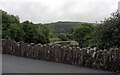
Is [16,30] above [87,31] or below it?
below

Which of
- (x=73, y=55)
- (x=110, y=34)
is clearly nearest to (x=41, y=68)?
(x=73, y=55)

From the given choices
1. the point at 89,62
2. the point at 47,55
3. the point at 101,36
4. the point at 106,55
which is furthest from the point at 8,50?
the point at 101,36

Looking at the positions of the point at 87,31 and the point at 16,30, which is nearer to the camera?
the point at 16,30

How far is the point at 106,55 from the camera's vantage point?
178 inches

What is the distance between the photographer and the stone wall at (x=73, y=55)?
450 centimetres

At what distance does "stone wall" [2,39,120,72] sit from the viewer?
4496 mm

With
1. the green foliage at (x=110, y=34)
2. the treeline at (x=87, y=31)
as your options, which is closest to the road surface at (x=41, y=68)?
the green foliage at (x=110, y=34)

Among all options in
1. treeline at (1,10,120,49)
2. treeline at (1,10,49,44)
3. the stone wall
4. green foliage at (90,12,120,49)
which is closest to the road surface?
the stone wall

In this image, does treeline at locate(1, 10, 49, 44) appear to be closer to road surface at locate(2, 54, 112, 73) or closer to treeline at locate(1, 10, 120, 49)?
treeline at locate(1, 10, 120, 49)

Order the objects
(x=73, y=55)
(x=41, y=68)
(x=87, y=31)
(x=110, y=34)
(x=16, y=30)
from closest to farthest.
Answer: (x=41, y=68), (x=73, y=55), (x=110, y=34), (x=16, y=30), (x=87, y=31)

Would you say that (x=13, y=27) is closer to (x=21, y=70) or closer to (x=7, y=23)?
(x=7, y=23)

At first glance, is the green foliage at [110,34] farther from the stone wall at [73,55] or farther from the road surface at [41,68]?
the road surface at [41,68]

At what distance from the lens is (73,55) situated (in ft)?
16.8

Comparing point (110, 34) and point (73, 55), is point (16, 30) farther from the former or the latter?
point (73, 55)
